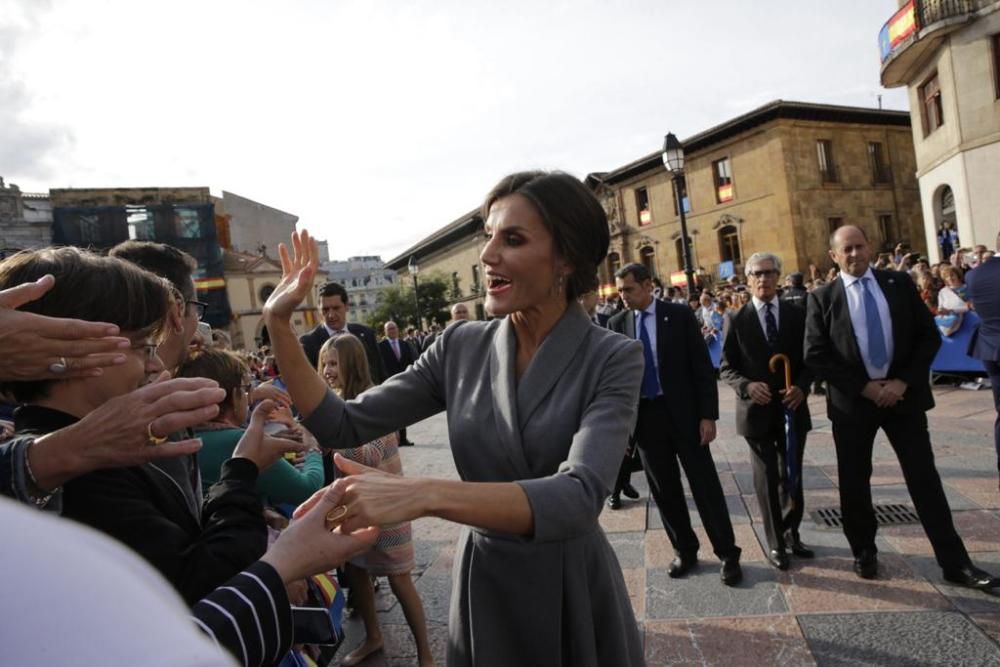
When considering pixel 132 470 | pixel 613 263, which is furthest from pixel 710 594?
pixel 613 263

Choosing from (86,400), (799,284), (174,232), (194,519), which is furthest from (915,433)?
(174,232)

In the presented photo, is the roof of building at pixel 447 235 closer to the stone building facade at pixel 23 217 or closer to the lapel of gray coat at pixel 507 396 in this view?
the stone building facade at pixel 23 217

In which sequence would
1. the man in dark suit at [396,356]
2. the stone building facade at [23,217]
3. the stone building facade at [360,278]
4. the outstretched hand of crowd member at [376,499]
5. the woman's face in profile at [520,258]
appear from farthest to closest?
the stone building facade at [360,278], the stone building facade at [23,217], the man in dark suit at [396,356], the woman's face in profile at [520,258], the outstretched hand of crowd member at [376,499]

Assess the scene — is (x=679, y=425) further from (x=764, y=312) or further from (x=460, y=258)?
(x=460, y=258)

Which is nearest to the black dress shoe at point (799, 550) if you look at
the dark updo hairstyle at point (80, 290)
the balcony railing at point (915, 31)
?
the dark updo hairstyle at point (80, 290)

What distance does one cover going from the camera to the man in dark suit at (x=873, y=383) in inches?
141

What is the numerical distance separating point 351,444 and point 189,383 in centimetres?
59

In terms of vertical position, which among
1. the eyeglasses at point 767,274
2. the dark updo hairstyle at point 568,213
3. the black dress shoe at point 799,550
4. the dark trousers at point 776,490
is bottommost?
the black dress shoe at point 799,550

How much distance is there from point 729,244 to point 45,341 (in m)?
31.9

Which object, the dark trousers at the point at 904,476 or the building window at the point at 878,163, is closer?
the dark trousers at the point at 904,476

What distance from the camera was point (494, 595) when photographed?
175cm

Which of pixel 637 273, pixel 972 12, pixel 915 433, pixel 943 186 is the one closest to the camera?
pixel 915 433

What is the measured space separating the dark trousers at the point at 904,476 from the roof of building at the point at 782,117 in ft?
88.1

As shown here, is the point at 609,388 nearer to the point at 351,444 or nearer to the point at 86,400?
the point at 351,444
